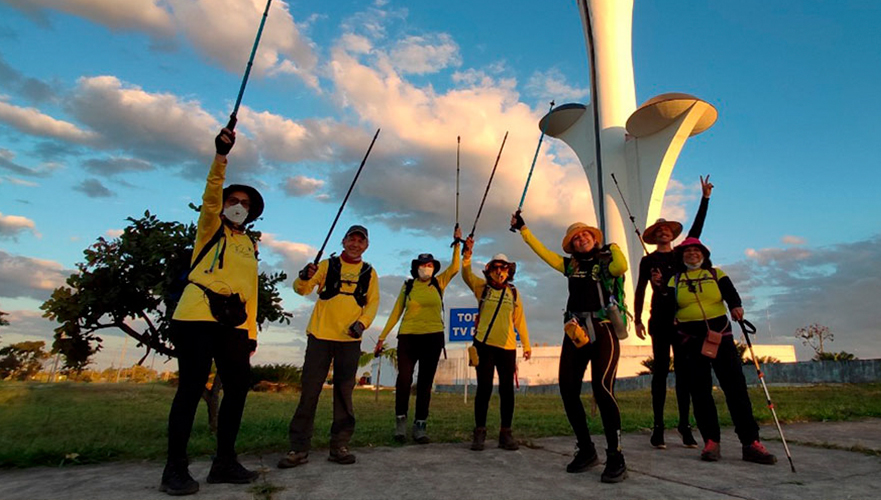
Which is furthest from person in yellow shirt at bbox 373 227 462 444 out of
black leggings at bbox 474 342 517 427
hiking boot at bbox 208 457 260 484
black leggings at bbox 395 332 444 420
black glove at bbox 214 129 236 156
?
black glove at bbox 214 129 236 156

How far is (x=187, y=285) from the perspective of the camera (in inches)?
149

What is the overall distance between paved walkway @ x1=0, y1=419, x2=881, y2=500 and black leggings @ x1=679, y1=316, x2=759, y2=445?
11.3 inches

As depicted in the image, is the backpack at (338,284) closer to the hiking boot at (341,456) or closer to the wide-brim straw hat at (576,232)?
the hiking boot at (341,456)

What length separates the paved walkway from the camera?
3.26m

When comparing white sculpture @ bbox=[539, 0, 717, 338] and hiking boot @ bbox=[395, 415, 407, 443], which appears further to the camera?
white sculpture @ bbox=[539, 0, 717, 338]

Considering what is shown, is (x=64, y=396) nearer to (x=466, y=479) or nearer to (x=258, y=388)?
(x=258, y=388)

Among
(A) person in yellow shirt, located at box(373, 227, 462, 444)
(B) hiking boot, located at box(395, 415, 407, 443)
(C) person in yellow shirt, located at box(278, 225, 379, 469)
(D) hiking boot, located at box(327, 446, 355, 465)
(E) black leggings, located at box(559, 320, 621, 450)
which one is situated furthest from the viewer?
(A) person in yellow shirt, located at box(373, 227, 462, 444)

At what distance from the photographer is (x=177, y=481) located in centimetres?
327

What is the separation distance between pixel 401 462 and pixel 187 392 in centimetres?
175

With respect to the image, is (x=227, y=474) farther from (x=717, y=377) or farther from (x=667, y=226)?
(x=667, y=226)

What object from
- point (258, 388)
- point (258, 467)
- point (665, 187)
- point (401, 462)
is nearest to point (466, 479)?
point (401, 462)


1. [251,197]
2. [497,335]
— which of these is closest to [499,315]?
[497,335]

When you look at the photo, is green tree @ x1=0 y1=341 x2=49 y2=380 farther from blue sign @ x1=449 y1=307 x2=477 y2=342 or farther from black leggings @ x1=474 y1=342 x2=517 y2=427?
black leggings @ x1=474 y1=342 x2=517 y2=427

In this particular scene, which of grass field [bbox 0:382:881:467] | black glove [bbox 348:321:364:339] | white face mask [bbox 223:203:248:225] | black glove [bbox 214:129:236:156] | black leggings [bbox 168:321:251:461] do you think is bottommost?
grass field [bbox 0:382:881:467]
